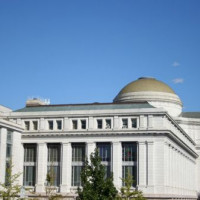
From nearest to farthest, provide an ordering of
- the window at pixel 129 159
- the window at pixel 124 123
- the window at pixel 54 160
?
the window at pixel 129 159 < the window at pixel 124 123 < the window at pixel 54 160

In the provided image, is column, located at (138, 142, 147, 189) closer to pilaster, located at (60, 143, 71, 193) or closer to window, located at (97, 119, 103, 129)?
window, located at (97, 119, 103, 129)

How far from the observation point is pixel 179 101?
5487 inches

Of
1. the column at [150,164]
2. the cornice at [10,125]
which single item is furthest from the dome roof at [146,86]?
the cornice at [10,125]

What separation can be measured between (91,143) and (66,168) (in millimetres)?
6655

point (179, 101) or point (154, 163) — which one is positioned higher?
point (179, 101)

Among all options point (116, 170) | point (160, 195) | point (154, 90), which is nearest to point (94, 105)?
point (116, 170)

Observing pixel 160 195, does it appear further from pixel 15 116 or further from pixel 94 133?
pixel 15 116

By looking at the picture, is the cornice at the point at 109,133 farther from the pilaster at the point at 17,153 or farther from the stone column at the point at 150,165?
the pilaster at the point at 17,153

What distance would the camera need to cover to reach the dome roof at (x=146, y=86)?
13400 cm

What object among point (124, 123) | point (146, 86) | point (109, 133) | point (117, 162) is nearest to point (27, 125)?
point (109, 133)

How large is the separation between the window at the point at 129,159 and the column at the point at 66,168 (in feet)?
34.3

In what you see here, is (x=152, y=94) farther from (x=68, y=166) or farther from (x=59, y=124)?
(x=68, y=166)

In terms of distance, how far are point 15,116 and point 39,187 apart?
14920 millimetres

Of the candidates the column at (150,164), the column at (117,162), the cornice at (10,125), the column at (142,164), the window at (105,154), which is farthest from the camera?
the window at (105,154)
